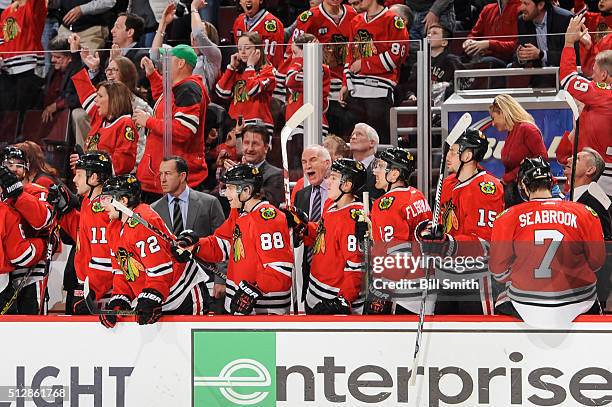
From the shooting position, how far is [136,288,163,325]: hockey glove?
16.0ft

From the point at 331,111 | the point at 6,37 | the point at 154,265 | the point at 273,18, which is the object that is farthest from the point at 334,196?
the point at 6,37

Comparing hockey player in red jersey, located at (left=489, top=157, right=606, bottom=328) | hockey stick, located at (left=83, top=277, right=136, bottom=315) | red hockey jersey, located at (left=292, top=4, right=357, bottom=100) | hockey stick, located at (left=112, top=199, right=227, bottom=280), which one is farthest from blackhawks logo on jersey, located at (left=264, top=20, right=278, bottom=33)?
hockey player in red jersey, located at (left=489, top=157, right=606, bottom=328)

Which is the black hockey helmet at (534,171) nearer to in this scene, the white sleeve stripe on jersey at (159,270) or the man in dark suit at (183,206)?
the man in dark suit at (183,206)

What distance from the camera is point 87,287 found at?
5.19m

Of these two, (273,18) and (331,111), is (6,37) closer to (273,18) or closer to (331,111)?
(273,18)

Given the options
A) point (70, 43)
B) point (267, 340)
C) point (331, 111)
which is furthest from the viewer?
point (70, 43)

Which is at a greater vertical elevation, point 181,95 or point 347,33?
point 347,33

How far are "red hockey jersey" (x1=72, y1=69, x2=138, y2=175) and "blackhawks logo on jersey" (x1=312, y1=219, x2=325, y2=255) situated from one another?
0.88m

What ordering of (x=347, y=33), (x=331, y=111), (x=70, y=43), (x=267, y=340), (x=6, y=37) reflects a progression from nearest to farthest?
(x=267, y=340) → (x=331, y=111) → (x=347, y=33) → (x=70, y=43) → (x=6, y=37)

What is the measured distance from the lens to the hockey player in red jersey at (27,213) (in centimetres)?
529

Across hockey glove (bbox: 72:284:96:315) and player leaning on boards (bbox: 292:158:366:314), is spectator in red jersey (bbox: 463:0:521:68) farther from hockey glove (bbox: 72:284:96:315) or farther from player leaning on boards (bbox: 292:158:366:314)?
hockey glove (bbox: 72:284:96:315)

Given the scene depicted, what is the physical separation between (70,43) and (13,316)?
2119mm

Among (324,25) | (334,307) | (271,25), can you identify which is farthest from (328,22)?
(334,307)

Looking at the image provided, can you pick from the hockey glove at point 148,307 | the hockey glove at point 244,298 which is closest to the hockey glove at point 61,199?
the hockey glove at point 148,307
